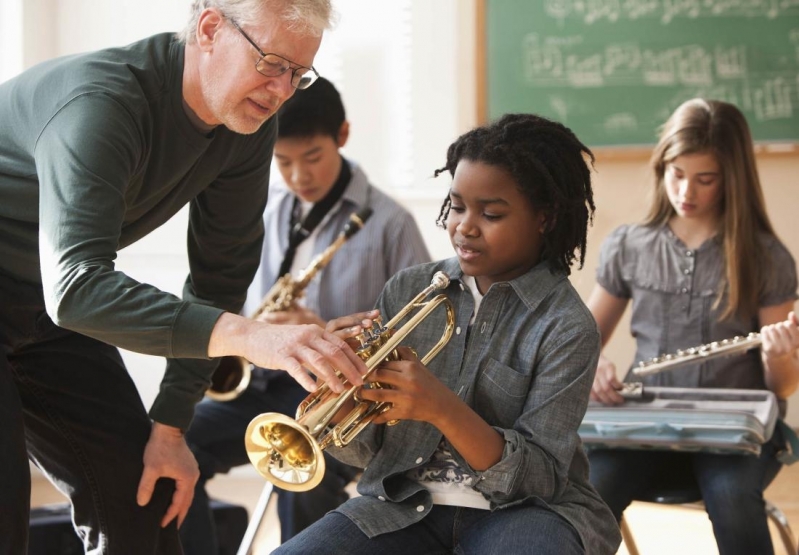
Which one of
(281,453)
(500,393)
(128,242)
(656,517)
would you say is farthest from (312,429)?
(656,517)

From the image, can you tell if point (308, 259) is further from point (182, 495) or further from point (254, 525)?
point (182, 495)

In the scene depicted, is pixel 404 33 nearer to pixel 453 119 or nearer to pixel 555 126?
pixel 453 119

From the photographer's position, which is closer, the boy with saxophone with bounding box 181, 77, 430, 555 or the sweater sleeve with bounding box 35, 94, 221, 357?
the sweater sleeve with bounding box 35, 94, 221, 357

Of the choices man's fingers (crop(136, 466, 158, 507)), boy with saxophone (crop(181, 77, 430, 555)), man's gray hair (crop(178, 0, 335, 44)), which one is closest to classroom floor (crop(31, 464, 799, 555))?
boy with saxophone (crop(181, 77, 430, 555))

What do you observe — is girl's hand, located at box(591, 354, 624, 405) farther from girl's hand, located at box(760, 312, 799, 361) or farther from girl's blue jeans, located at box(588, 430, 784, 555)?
girl's hand, located at box(760, 312, 799, 361)

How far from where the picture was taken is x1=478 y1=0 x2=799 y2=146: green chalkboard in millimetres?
3945

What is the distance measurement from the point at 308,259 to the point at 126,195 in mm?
1231

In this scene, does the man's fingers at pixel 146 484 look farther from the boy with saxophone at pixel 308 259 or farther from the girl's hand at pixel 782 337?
the girl's hand at pixel 782 337

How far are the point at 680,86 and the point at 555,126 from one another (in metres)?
2.35

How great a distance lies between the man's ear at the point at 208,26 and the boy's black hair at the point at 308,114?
0.98 meters

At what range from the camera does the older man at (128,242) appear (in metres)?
1.37

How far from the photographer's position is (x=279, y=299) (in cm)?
276

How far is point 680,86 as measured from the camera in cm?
398

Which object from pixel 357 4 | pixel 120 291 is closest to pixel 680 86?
pixel 357 4
